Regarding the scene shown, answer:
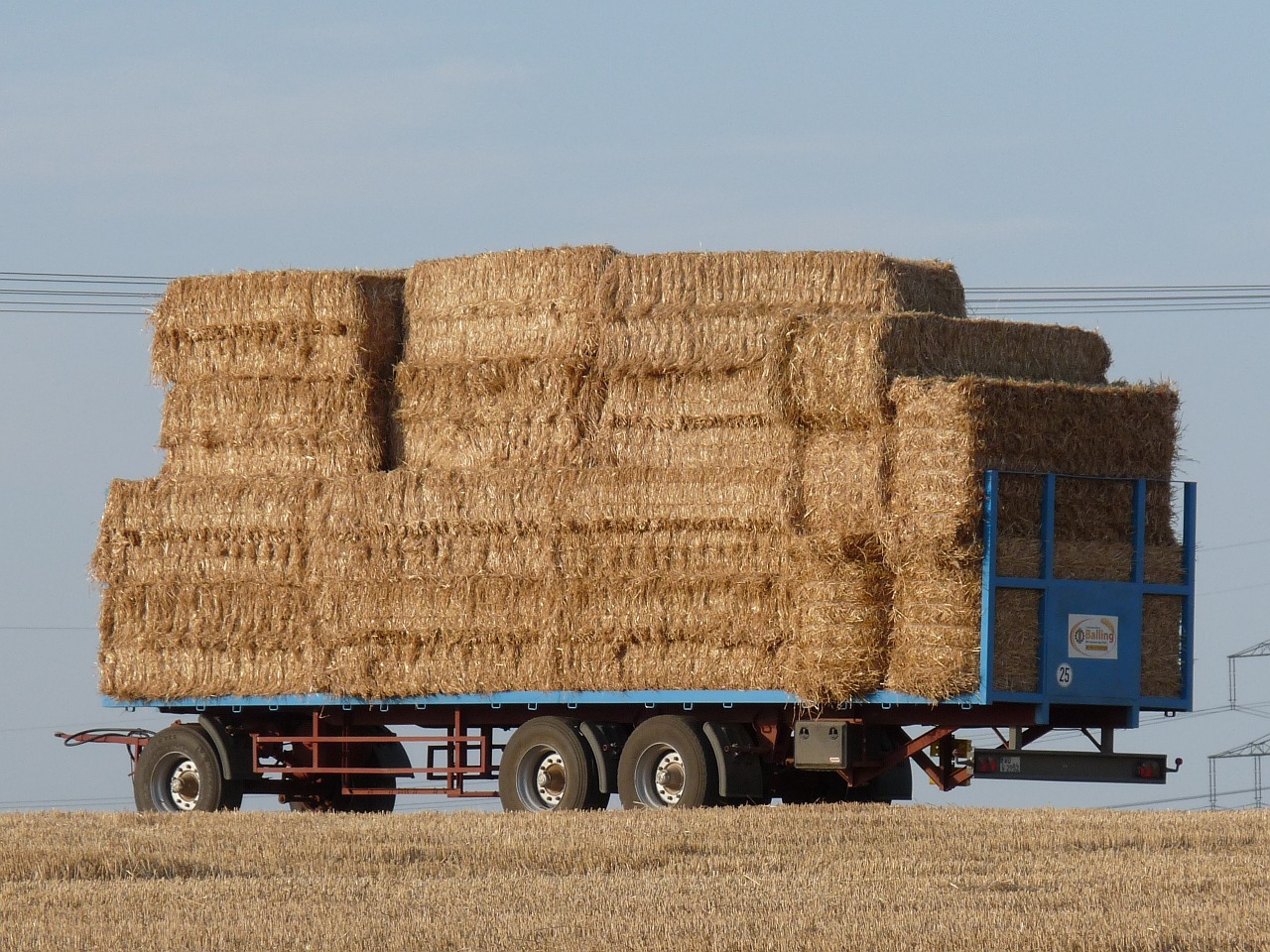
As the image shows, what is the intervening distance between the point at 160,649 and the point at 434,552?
3641 mm

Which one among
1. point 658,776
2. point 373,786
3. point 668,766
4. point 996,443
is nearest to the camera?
point 996,443

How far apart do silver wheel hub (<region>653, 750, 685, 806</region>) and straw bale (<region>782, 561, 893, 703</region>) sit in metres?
1.78

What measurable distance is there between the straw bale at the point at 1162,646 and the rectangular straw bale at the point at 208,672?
8.14 meters

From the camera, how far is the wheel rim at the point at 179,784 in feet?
88.0

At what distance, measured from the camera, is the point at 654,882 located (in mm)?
16859

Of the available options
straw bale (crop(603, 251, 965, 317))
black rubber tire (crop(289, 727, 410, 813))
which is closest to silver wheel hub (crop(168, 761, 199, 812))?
black rubber tire (crop(289, 727, 410, 813))

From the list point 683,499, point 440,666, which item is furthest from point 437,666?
point 683,499

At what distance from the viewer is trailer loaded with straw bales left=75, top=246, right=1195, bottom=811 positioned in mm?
21734

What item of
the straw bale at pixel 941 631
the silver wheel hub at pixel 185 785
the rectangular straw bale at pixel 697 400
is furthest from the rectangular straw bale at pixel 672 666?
the silver wheel hub at pixel 185 785

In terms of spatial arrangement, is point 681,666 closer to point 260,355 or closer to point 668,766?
point 668,766

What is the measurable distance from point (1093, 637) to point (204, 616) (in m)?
9.29

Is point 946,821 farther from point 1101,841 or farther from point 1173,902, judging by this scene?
point 1173,902

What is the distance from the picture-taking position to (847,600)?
2178 cm

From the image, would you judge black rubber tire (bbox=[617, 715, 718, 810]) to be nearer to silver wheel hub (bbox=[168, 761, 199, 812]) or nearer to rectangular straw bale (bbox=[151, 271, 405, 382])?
rectangular straw bale (bbox=[151, 271, 405, 382])
